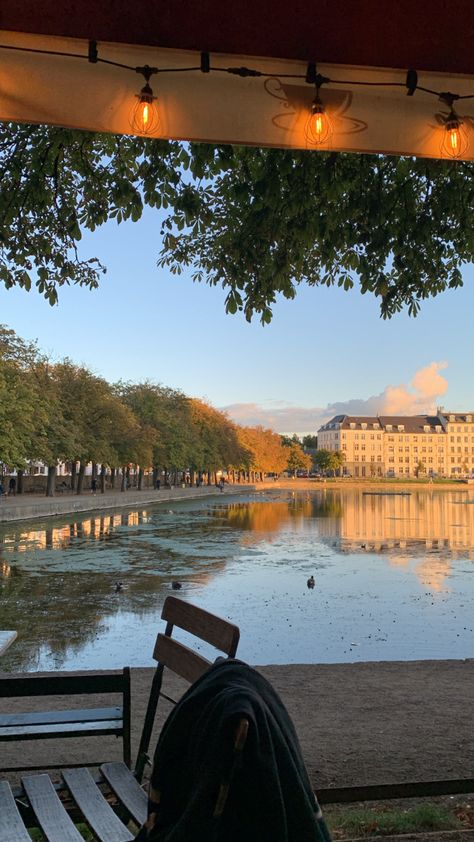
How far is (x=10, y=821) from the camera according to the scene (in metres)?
2.22

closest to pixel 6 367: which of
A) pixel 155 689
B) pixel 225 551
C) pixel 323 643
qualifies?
pixel 225 551

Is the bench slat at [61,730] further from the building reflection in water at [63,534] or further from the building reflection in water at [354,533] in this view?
the building reflection in water at [63,534]

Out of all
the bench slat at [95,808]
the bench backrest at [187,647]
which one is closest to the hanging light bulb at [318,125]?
the bench backrest at [187,647]

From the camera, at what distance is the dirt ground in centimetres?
394

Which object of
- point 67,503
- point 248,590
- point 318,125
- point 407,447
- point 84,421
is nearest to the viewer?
point 318,125

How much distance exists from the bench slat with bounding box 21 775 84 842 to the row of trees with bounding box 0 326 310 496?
2920 centimetres

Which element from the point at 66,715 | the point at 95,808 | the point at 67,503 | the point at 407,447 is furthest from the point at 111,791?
the point at 407,447

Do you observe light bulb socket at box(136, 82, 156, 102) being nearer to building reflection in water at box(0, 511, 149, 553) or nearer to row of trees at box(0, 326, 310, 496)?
building reflection in water at box(0, 511, 149, 553)

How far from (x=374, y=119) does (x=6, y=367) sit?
3143 cm

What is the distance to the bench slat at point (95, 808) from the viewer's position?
2.11 metres

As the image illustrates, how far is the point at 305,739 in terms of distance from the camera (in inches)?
175

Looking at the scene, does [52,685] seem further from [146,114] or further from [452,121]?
[452,121]

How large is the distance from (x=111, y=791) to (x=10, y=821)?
0.39m

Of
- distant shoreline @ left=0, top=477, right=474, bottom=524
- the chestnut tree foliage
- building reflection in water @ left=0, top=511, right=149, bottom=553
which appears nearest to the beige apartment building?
distant shoreline @ left=0, top=477, right=474, bottom=524
